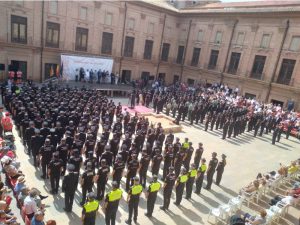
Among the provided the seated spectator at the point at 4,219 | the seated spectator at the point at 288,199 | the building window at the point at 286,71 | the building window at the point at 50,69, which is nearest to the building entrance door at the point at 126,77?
the building window at the point at 50,69

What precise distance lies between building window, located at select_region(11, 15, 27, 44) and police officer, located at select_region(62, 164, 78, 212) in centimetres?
2161

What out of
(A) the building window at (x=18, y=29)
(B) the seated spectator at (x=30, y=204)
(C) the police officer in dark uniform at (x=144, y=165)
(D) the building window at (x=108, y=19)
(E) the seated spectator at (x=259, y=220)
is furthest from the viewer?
(D) the building window at (x=108, y=19)

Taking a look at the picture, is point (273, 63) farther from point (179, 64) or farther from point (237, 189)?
point (237, 189)

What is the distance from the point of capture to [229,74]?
3181 cm

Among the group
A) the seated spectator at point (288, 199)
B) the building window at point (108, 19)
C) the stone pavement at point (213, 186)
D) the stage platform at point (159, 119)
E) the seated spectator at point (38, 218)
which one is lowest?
the stone pavement at point (213, 186)

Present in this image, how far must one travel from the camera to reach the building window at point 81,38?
29141 mm

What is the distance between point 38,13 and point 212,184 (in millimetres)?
23162

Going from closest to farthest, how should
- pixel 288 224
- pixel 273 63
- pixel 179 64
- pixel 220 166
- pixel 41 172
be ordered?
pixel 288 224 < pixel 41 172 < pixel 220 166 < pixel 273 63 < pixel 179 64

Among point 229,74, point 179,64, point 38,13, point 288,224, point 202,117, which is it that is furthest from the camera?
point 179,64

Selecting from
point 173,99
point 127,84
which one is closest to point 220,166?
point 173,99

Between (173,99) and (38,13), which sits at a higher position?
(38,13)

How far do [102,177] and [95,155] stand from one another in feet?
12.7

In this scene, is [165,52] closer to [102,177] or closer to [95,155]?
[95,155]

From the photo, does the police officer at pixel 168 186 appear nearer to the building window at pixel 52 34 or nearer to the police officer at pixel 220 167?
the police officer at pixel 220 167
